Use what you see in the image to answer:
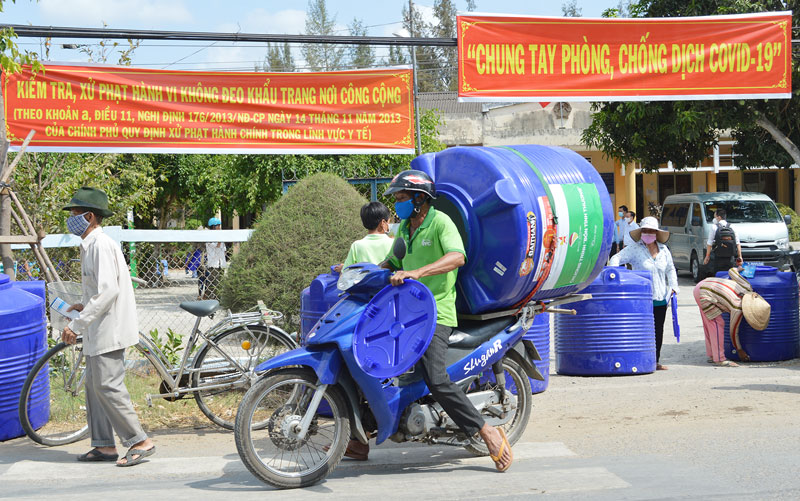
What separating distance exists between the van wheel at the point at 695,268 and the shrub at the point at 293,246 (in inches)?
498

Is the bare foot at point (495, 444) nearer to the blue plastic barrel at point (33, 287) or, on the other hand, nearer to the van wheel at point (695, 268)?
the blue plastic barrel at point (33, 287)

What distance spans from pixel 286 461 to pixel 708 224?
1702 centimetres

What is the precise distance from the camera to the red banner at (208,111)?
30.6ft

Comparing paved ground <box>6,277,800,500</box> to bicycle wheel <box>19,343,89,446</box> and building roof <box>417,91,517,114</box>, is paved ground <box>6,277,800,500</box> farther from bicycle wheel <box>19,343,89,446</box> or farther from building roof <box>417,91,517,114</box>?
building roof <box>417,91,517,114</box>

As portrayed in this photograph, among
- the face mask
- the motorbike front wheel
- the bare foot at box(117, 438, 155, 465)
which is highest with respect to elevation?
the face mask

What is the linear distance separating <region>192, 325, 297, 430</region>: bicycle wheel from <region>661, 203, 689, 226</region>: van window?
16.7m

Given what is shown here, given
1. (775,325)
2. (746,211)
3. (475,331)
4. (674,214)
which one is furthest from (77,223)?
(674,214)

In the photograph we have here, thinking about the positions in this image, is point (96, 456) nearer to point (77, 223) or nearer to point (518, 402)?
point (77, 223)

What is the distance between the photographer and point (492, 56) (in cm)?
1012

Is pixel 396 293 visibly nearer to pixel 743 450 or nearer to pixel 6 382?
pixel 743 450

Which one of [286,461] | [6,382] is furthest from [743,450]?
[6,382]

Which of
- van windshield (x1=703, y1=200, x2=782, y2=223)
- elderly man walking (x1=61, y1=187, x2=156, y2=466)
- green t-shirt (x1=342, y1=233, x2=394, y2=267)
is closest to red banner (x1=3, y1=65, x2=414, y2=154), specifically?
green t-shirt (x1=342, y1=233, x2=394, y2=267)

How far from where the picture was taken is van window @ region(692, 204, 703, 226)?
21.0 meters

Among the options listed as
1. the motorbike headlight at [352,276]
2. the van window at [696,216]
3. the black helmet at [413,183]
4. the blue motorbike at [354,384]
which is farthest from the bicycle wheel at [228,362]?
the van window at [696,216]
